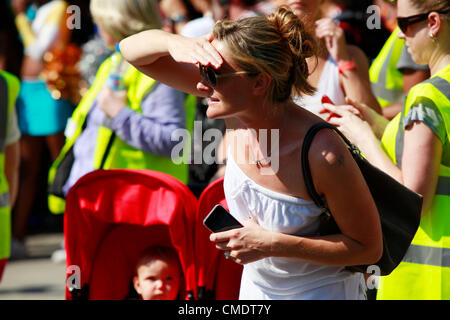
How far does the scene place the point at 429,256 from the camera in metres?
2.72

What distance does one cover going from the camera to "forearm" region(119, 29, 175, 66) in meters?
2.44

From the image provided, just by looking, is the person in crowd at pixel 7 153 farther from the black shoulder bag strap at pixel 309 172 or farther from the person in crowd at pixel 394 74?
the black shoulder bag strap at pixel 309 172

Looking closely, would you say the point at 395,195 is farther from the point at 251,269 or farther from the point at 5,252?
the point at 5,252

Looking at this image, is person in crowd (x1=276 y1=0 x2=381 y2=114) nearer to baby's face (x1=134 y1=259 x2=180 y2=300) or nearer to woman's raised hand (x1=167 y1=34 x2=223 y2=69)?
baby's face (x1=134 y1=259 x2=180 y2=300)

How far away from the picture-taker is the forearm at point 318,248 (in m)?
2.13

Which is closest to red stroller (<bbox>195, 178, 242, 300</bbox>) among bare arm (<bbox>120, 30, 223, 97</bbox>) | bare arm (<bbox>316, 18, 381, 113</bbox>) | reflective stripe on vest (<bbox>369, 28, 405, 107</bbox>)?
bare arm (<bbox>120, 30, 223, 97</bbox>)

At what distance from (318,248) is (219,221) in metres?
0.30

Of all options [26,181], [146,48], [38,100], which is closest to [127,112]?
[146,48]

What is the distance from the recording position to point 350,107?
2820 millimetres

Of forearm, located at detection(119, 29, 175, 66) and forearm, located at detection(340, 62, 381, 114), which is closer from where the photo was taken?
forearm, located at detection(119, 29, 175, 66)

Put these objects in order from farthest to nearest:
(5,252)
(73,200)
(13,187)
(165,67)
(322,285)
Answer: (13,187)
(5,252)
(73,200)
(165,67)
(322,285)

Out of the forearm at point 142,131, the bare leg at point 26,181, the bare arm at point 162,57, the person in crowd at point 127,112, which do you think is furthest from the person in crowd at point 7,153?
the bare leg at point 26,181

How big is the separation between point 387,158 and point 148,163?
1586 mm
